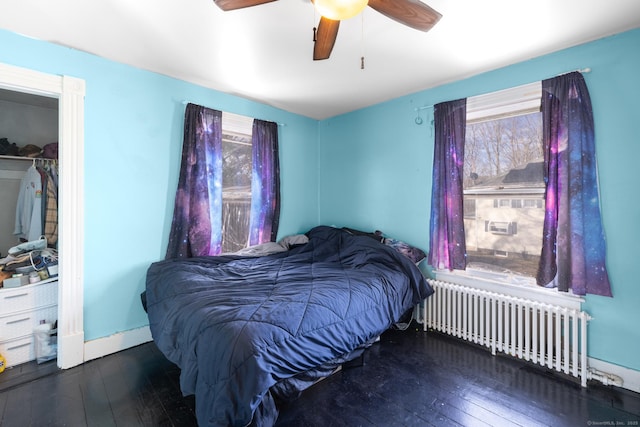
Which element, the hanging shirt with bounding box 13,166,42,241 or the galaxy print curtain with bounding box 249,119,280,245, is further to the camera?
the galaxy print curtain with bounding box 249,119,280,245

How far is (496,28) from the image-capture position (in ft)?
6.33

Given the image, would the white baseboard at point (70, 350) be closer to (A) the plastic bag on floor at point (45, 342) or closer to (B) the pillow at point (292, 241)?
(A) the plastic bag on floor at point (45, 342)

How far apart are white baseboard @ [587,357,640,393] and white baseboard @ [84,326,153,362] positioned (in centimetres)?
355

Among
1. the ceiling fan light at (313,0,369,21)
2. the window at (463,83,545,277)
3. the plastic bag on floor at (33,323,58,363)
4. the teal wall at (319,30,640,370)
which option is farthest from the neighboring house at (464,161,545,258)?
the plastic bag on floor at (33,323,58,363)

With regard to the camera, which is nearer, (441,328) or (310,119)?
(441,328)

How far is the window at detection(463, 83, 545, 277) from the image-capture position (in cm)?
237

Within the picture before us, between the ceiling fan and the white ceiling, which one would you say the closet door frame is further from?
the ceiling fan

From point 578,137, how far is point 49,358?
435cm

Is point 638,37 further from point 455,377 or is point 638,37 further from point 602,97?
point 455,377

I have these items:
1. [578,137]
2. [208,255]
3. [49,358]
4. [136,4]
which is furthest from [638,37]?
[49,358]

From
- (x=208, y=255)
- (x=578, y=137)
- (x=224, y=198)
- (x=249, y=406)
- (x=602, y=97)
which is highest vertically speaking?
(x=602, y=97)

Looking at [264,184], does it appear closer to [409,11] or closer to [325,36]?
[325,36]

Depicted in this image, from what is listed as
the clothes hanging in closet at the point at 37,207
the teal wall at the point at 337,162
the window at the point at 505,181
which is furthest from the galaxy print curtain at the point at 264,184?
the window at the point at 505,181

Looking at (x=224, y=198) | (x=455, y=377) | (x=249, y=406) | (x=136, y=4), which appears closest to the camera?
(x=249, y=406)
